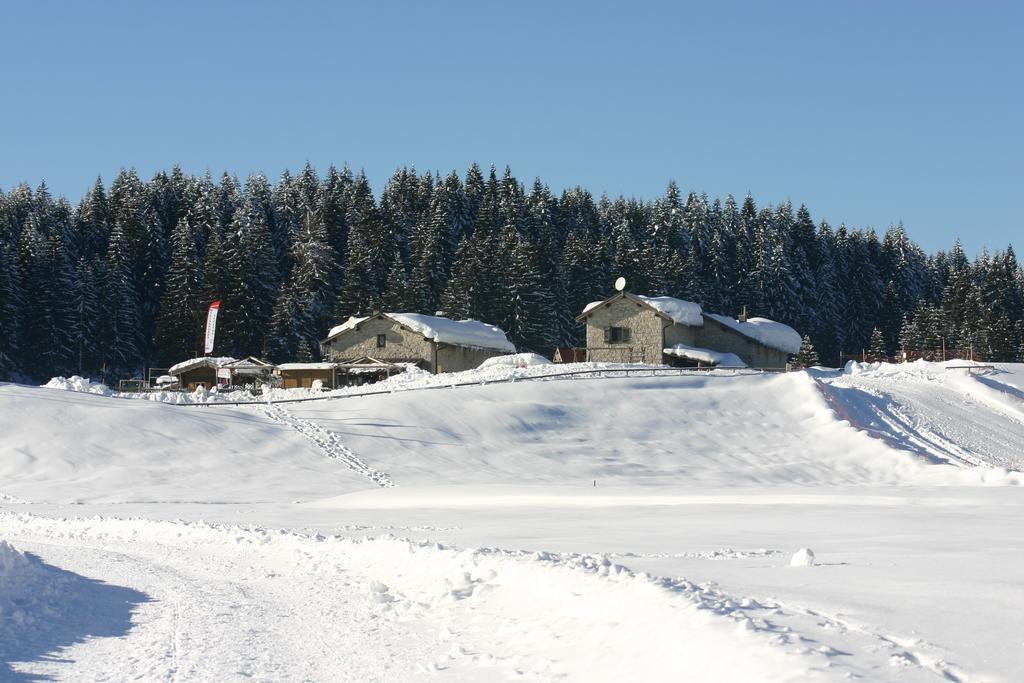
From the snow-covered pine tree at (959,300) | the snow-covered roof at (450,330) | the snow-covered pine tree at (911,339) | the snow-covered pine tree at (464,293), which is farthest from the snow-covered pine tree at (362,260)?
the snow-covered pine tree at (959,300)

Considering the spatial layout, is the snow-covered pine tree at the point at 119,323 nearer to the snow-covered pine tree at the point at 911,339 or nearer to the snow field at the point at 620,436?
the snow field at the point at 620,436

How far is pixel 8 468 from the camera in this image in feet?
118

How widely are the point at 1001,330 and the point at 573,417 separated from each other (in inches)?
2532

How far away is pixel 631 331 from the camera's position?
71.6m

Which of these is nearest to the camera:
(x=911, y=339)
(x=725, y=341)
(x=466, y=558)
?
(x=466, y=558)

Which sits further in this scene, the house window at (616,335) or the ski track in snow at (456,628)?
the house window at (616,335)

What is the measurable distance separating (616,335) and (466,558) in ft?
196

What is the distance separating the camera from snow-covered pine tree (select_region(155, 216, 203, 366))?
87.6 m

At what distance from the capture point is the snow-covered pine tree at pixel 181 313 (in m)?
87.6

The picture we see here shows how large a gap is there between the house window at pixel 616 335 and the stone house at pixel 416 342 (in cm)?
807

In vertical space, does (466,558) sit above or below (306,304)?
below

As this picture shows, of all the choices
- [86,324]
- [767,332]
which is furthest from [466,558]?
[86,324]

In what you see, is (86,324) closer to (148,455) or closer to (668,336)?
(668,336)

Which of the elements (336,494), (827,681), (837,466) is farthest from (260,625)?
(837,466)
